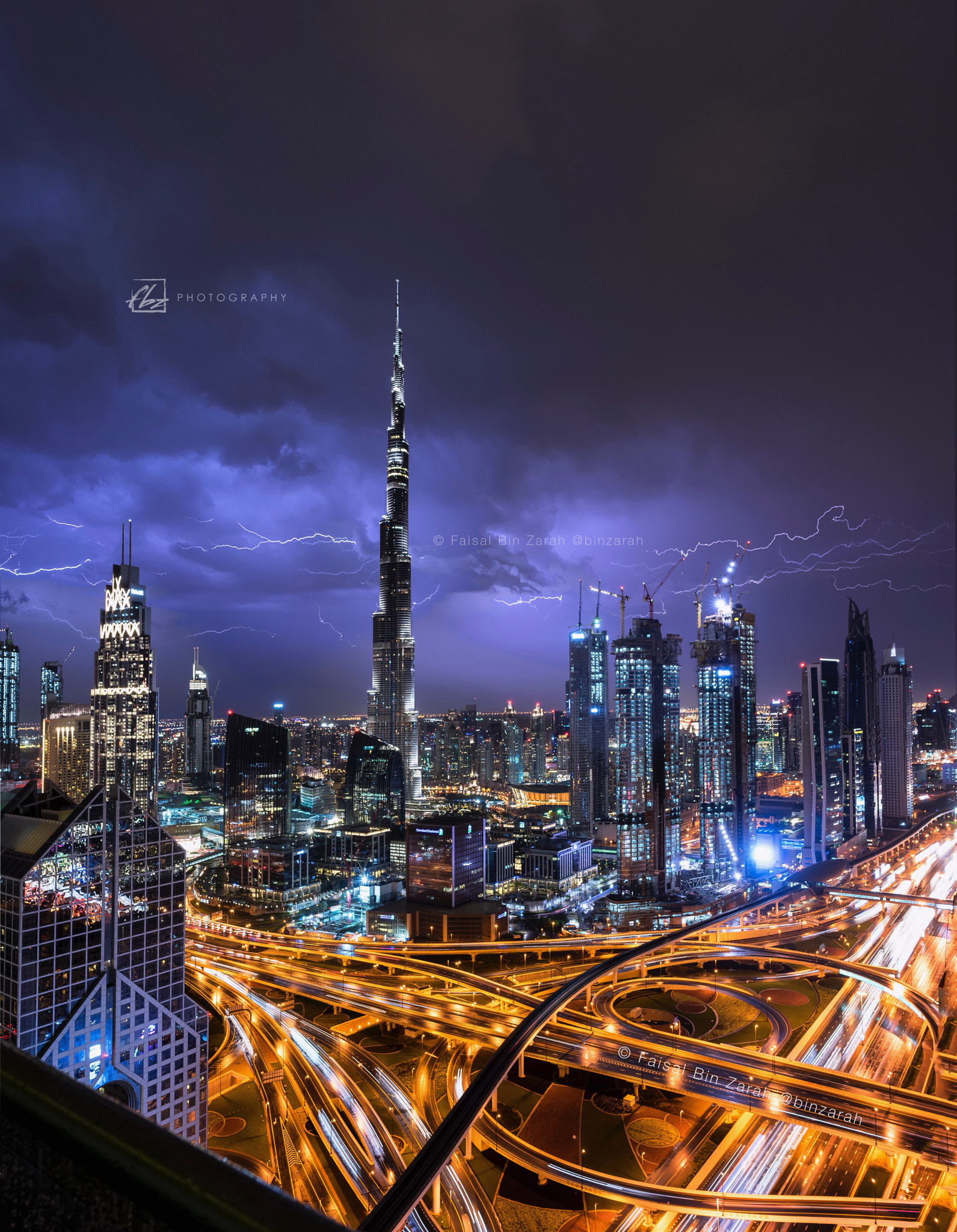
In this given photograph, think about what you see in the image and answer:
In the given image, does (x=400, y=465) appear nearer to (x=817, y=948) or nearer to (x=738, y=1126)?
(x=817, y=948)

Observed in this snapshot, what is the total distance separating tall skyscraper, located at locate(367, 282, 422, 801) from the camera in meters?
49.7

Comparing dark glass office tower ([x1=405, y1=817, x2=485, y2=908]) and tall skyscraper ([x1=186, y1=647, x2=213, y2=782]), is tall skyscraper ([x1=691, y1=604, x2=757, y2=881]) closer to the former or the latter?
dark glass office tower ([x1=405, y1=817, x2=485, y2=908])

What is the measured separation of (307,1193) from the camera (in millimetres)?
7438

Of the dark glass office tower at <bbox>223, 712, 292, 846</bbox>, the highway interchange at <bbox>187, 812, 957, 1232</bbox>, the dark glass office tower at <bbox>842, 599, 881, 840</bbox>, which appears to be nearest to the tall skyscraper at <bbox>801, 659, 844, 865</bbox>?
the dark glass office tower at <bbox>842, 599, 881, 840</bbox>

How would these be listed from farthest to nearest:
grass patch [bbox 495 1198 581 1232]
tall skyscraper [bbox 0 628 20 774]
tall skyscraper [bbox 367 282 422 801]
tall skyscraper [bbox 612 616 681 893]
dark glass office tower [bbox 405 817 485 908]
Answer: tall skyscraper [bbox 367 282 422 801] < tall skyscraper [bbox 612 616 681 893] < dark glass office tower [bbox 405 817 485 908] < tall skyscraper [bbox 0 628 20 774] < grass patch [bbox 495 1198 581 1232]

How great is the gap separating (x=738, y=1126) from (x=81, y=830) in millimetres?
8746

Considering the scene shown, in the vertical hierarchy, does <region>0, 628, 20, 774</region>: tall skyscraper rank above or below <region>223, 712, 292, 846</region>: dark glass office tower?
above

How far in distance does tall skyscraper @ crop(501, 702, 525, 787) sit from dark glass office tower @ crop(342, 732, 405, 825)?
1410cm

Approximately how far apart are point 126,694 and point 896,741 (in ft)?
114

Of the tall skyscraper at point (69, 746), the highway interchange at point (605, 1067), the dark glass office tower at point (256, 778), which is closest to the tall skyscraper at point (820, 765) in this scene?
the highway interchange at point (605, 1067)

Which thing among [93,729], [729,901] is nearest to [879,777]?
[729,901]

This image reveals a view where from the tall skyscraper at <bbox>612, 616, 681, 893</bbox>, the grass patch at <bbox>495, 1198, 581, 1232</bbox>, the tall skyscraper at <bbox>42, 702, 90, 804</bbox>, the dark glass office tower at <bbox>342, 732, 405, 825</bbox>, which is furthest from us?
the dark glass office tower at <bbox>342, 732, 405, 825</bbox>

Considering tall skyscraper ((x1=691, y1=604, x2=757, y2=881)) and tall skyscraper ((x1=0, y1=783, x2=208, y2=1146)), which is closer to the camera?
tall skyscraper ((x1=0, y1=783, x2=208, y2=1146))

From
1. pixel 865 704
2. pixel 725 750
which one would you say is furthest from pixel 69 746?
pixel 865 704
